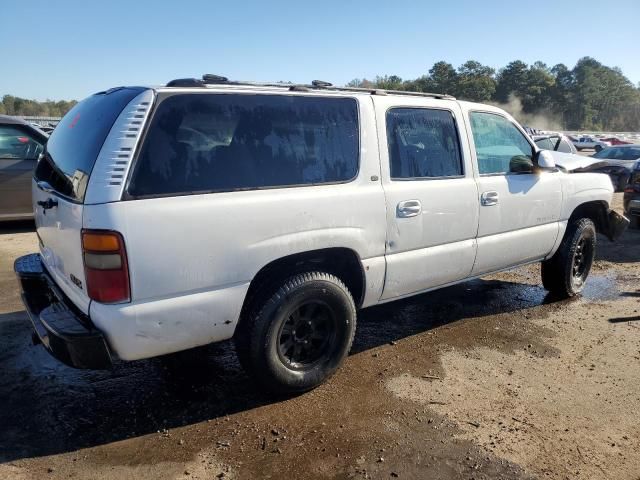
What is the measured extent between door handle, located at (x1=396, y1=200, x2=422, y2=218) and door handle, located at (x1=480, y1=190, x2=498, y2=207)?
2.44ft

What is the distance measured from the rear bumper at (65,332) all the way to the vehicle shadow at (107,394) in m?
0.52

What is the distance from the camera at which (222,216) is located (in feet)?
8.80

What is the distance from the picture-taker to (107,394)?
3.23 meters

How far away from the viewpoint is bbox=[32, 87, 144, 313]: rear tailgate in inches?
102

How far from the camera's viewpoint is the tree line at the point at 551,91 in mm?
82625

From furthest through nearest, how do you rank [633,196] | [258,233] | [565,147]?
[565,147] < [633,196] < [258,233]

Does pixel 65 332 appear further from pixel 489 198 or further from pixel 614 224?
pixel 614 224

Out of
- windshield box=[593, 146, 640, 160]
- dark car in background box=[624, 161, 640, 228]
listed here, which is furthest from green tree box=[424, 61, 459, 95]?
dark car in background box=[624, 161, 640, 228]

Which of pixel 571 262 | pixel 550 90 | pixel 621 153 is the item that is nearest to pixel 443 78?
pixel 550 90

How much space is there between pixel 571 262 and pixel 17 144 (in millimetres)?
7781

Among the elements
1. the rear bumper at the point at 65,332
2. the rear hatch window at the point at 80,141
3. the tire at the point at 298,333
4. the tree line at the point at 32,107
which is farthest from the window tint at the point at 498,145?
the tree line at the point at 32,107

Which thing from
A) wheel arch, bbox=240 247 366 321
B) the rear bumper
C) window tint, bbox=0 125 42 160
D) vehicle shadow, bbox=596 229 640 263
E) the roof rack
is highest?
the roof rack

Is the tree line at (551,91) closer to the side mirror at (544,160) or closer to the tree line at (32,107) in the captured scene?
the tree line at (32,107)

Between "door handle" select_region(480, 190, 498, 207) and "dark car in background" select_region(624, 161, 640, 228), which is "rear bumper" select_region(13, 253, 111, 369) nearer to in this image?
"door handle" select_region(480, 190, 498, 207)
